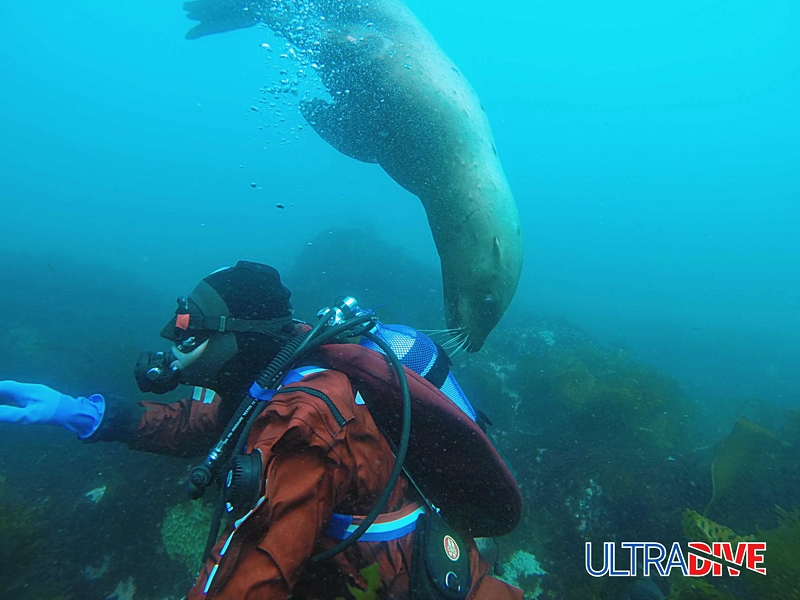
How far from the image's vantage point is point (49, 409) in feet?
7.48

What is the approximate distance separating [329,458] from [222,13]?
31.5ft

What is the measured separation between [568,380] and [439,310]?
4.81 meters

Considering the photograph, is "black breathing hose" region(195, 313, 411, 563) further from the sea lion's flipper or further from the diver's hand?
the diver's hand

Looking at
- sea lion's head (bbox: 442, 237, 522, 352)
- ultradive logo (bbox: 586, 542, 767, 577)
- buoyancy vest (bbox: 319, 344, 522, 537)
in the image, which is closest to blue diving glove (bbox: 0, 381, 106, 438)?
buoyancy vest (bbox: 319, 344, 522, 537)

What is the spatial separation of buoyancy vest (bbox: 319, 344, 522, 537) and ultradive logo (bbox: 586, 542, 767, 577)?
2.51 meters

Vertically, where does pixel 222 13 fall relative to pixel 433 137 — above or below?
above

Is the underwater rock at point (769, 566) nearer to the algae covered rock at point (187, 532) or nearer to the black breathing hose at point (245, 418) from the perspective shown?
the black breathing hose at point (245, 418)

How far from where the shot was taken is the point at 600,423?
20.6 ft

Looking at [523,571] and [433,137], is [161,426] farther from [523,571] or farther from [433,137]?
[523,571]

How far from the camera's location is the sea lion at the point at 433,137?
345cm

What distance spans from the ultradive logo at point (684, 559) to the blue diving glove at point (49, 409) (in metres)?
4.16

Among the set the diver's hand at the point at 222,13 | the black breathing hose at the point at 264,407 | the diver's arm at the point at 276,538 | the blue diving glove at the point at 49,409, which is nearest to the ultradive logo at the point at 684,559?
the black breathing hose at the point at 264,407

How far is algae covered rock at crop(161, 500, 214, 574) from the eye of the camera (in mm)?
3195

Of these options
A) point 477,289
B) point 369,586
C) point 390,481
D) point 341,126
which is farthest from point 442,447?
point 341,126
